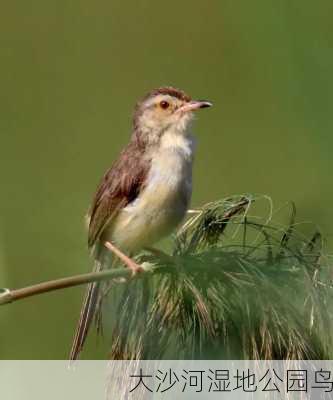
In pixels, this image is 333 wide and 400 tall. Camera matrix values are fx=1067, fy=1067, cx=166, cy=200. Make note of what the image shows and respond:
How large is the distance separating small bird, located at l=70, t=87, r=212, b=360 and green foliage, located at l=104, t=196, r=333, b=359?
25.0 inches

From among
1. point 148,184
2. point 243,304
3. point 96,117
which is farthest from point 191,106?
point 243,304

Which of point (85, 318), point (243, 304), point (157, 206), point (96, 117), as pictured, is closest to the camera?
point (243, 304)

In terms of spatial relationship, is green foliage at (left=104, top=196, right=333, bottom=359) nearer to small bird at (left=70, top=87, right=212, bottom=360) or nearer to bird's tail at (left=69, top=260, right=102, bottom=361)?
bird's tail at (left=69, top=260, right=102, bottom=361)

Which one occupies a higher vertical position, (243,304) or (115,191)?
(115,191)

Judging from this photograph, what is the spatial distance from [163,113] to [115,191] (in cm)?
32

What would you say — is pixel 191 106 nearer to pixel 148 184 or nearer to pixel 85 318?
pixel 148 184

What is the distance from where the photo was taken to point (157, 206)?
3.05 metres

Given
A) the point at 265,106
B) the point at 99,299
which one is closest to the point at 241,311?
the point at 99,299

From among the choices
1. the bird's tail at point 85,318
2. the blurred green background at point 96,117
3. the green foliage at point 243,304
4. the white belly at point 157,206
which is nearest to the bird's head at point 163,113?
the white belly at point 157,206

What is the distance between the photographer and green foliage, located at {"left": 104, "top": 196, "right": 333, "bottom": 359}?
220 centimetres

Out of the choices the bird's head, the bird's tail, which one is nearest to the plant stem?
the bird's tail

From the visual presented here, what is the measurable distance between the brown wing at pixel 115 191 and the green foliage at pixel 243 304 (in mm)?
746

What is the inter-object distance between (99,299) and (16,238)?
33.3 inches

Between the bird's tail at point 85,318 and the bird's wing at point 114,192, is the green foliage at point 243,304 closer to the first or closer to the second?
the bird's tail at point 85,318
